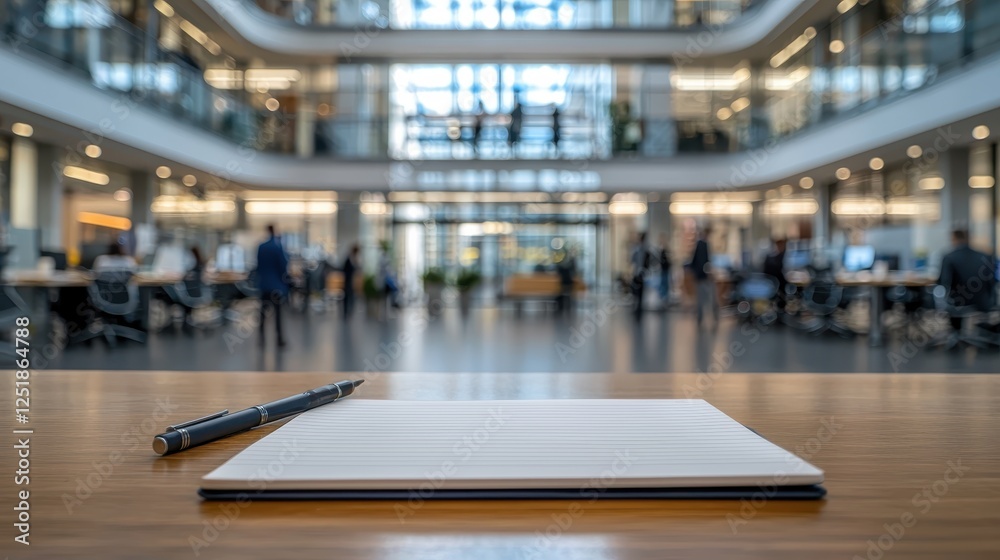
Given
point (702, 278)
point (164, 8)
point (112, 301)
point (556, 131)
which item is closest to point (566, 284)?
point (702, 278)

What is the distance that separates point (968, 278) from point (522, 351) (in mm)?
4957

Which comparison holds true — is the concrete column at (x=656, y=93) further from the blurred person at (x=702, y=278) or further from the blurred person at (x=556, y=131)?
the blurred person at (x=702, y=278)

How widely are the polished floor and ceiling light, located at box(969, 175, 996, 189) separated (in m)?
4.50

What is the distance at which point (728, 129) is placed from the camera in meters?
20.0

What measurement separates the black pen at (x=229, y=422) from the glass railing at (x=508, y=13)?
20.7 m

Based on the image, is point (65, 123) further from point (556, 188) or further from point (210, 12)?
point (556, 188)

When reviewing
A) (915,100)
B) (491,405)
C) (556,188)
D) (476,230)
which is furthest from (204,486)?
(476,230)

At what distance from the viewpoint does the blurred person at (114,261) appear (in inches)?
387

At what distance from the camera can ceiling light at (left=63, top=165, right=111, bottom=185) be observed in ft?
49.3

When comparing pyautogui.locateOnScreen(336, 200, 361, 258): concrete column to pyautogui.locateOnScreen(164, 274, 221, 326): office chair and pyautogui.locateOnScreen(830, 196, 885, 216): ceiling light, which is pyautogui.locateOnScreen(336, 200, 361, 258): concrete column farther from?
pyautogui.locateOnScreen(830, 196, 885, 216): ceiling light

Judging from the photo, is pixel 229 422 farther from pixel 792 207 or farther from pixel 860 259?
pixel 792 207

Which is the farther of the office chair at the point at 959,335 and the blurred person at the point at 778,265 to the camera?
the blurred person at the point at 778,265

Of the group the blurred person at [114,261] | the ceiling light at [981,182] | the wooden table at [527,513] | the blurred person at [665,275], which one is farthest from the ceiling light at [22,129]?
the ceiling light at [981,182]

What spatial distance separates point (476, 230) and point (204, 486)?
23091 mm
